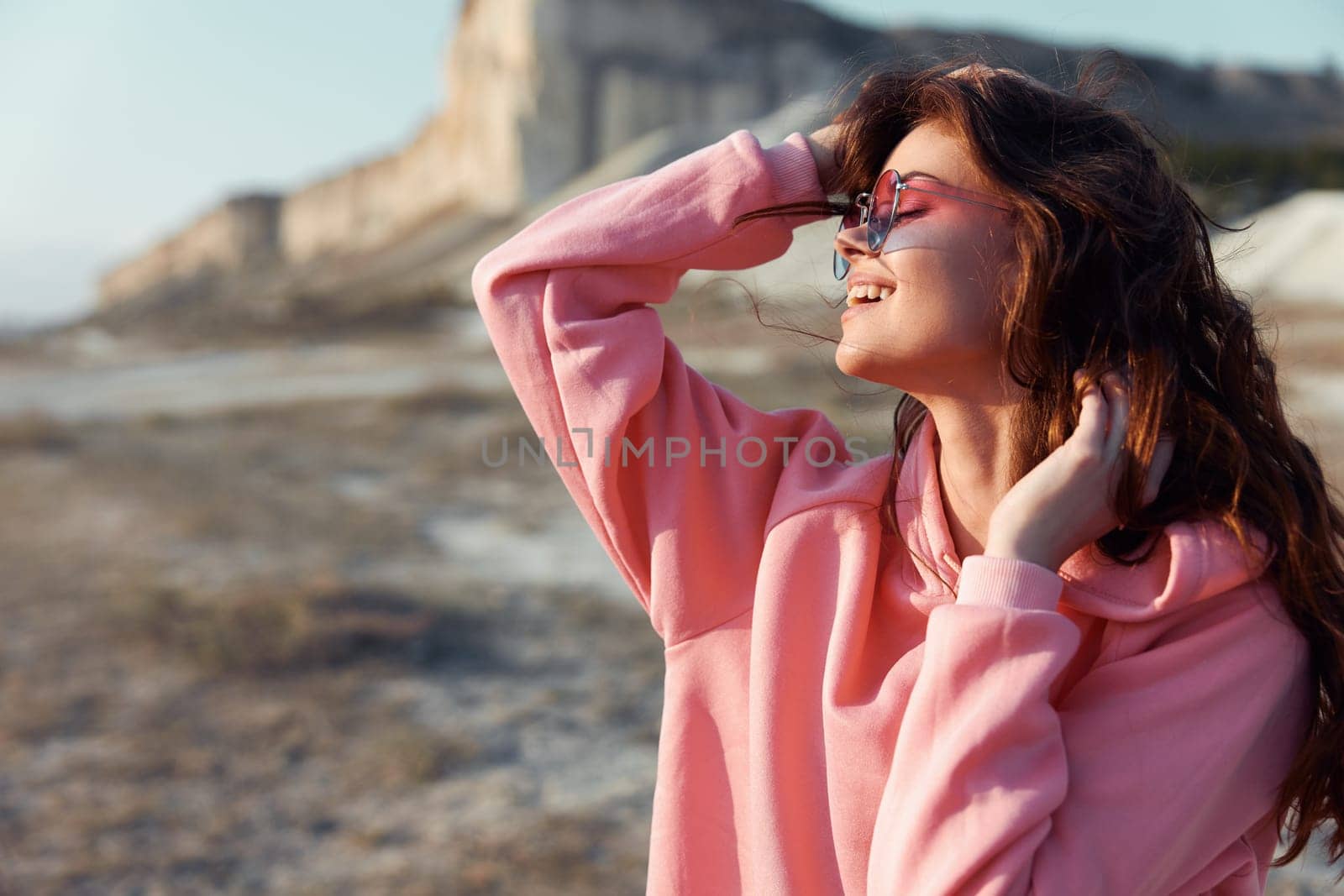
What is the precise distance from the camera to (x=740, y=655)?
1.29 meters

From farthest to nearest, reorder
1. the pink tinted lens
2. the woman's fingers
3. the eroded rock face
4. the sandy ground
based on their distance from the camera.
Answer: the eroded rock face, the sandy ground, the pink tinted lens, the woman's fingers

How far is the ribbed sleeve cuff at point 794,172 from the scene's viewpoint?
1.35 m

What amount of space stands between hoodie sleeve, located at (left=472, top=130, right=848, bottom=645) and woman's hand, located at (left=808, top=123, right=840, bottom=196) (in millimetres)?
19

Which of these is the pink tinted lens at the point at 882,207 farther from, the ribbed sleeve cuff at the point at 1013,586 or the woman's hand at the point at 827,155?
the ribbed sleeve cuff at the point at 1013,586

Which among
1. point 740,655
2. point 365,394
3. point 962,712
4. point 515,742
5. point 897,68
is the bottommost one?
point 365,394

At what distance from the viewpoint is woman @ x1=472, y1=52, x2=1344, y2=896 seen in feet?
3.35

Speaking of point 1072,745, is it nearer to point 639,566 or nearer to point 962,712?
point 962,712

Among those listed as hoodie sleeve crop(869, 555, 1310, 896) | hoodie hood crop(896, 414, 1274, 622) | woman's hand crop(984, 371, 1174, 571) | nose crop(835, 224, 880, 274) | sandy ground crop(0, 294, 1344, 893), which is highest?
nose crop(835, 224, 880, 274)

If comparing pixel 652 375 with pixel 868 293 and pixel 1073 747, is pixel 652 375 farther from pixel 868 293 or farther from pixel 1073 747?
pixel 1073 747

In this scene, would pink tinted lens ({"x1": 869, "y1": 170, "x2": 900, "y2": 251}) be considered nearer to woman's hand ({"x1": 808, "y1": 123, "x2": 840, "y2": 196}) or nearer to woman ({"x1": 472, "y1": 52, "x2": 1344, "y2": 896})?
woman ({"x1": 472, "y1": 52, "x2": 1344, "y2": 896})

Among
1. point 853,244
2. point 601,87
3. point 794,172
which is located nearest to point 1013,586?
point 853,244

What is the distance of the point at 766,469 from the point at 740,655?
235mm

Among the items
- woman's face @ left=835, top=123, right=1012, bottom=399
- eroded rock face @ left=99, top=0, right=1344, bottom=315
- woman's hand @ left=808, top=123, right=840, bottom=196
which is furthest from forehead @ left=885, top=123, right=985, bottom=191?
eroded rock face @ left=99, top=0, right=1344, bottom=315

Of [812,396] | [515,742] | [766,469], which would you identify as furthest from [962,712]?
[812,396]
